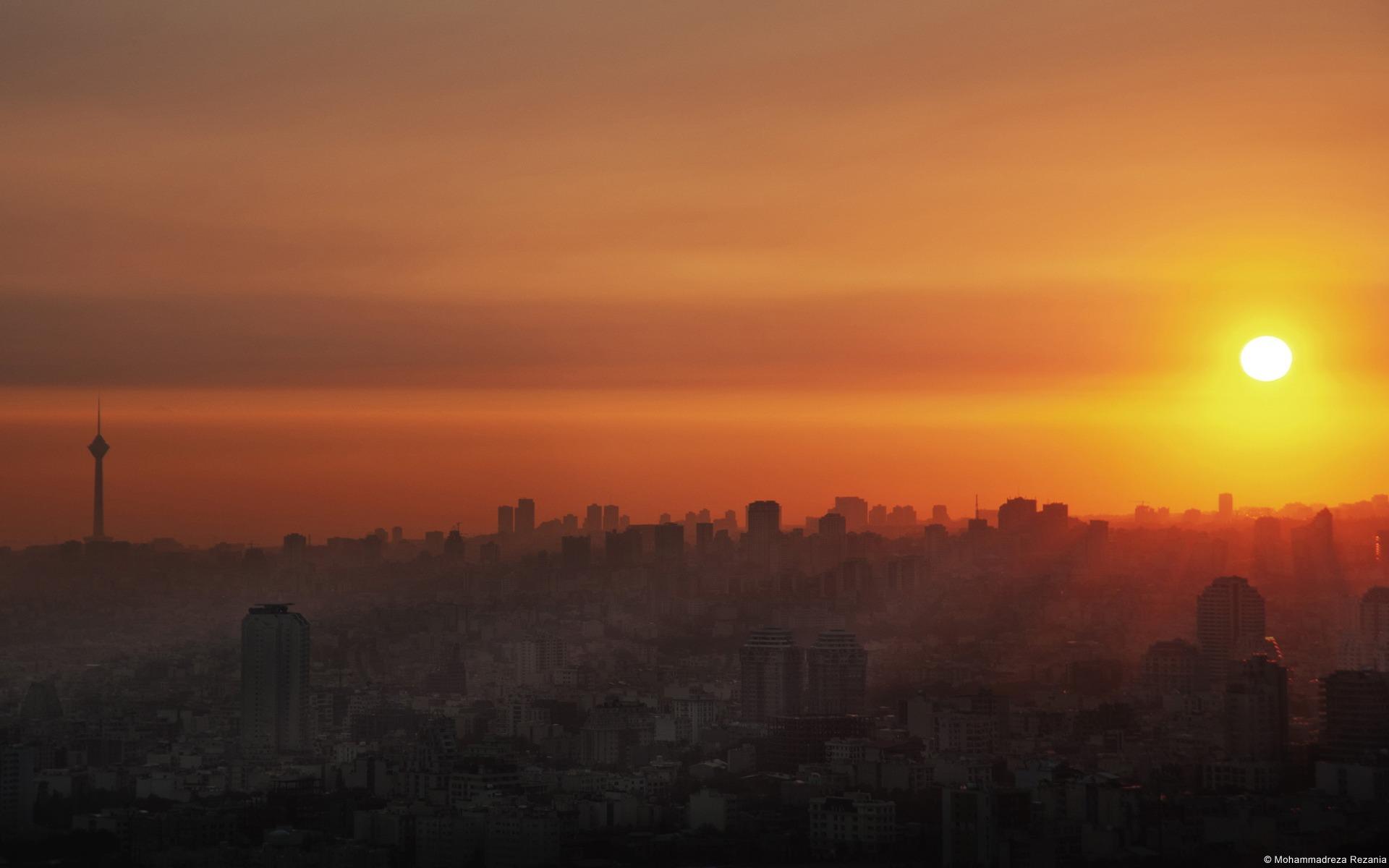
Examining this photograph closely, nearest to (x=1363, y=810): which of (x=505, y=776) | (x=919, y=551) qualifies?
(x=505, y=776)

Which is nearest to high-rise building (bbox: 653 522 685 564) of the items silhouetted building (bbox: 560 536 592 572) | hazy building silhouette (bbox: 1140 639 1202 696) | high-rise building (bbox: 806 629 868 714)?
silhouetted building (bbox: 560 536 592 572)

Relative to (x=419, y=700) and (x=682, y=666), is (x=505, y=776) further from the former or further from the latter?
(x=682, y=666)

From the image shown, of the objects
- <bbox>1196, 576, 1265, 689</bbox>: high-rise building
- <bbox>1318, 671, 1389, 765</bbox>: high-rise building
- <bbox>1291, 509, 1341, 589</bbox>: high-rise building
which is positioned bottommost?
<bbox>1318, 671, 1389, 765</bbox>: high-rise building

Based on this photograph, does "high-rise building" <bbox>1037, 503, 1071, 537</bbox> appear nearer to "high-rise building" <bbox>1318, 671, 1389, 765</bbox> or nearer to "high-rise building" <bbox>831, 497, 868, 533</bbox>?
"high-rise building" <bbox>831, 497, 868, 533</bbox>

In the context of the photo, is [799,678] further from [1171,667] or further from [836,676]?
[1171,667]

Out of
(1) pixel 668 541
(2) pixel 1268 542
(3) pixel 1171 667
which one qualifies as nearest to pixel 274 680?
(3) pixel 1171 667

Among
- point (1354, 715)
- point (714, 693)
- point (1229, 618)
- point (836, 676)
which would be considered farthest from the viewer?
point (1229, 618)
